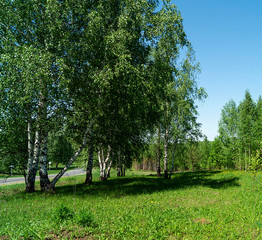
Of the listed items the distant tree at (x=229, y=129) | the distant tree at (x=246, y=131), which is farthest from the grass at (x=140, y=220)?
the distant tree at (x=229, y=129)

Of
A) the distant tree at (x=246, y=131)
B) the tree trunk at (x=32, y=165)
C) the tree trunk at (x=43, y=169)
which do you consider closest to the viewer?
the tree trunk at (x=43, y=169)

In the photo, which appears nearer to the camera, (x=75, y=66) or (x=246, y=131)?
(x=75, y=66)

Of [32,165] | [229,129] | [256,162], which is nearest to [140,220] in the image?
[256,162]

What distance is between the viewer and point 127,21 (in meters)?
12.6

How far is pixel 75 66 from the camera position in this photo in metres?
12.7

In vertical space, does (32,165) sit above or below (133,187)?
above

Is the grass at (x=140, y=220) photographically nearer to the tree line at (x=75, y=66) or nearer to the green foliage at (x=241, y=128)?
the tree line at (x=75, y=66)

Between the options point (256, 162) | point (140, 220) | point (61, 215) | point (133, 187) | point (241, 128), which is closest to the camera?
point (61, 215)

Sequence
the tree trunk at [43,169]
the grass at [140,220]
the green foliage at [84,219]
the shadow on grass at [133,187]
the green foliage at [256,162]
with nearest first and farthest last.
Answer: the grass at [140,220], the green foliage at [84,219], the green foliage at [256,162], the shadow on grass at [133,187], the tree trunk at [43,169]

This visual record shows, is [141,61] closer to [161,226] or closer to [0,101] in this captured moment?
[0,101]

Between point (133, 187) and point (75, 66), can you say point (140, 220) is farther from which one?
point (75, 66)

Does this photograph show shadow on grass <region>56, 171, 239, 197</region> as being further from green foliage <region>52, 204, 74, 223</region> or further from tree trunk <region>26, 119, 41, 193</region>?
green foliage <region>52, 204, 74, 223</region>

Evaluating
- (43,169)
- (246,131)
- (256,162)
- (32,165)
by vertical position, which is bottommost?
(43,169)

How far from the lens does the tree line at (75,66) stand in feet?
36.5
